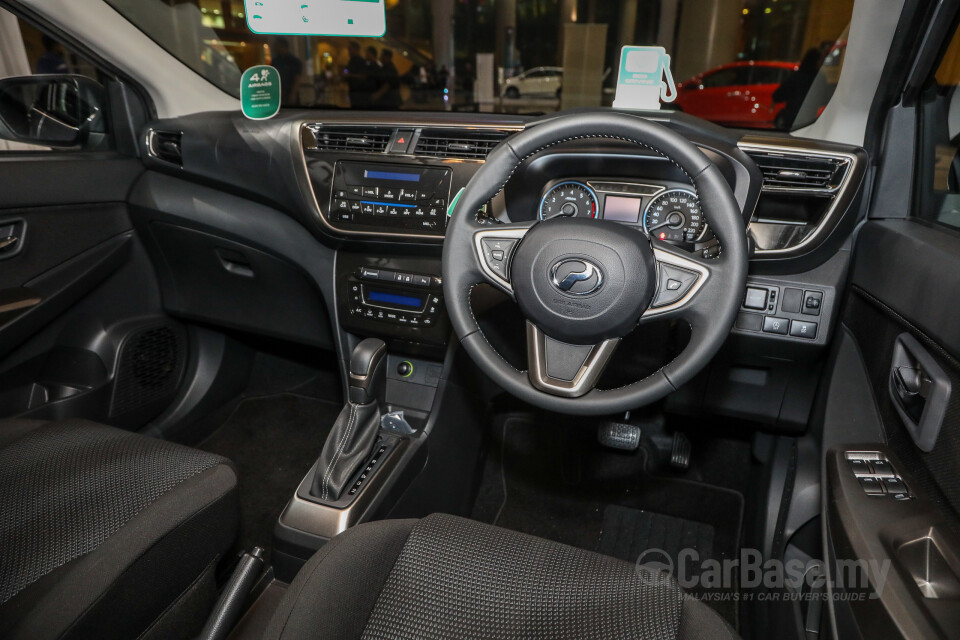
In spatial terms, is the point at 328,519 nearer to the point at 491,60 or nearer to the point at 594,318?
the point at 594,318

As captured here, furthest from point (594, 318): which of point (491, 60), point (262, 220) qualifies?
point (491, 60)

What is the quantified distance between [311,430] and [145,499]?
1.22 metres

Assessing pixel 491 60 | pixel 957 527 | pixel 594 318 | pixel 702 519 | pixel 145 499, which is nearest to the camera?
pixel 957 527

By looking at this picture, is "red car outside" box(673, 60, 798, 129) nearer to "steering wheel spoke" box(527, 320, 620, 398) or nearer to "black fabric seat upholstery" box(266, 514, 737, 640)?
"steering wheel spoke" box(527, 320, 620, 398)

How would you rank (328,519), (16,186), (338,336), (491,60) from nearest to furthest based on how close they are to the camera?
(328,519) → (16,186) → (338,336) → (491,60)

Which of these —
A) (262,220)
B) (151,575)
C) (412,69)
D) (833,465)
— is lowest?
(151,575)

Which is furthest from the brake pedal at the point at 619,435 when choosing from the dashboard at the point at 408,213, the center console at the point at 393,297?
the center console at the point at 393,297

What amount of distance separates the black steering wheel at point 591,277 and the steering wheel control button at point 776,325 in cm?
48

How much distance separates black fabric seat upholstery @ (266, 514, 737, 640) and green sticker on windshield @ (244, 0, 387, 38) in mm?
1147

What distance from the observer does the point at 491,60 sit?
2088 millimetres

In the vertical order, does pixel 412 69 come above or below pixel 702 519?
above

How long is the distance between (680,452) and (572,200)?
39.6 inches

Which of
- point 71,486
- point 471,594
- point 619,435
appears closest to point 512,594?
point 471,594

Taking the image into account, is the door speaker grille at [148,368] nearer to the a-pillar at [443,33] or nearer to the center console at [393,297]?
the center console at [393,297]
